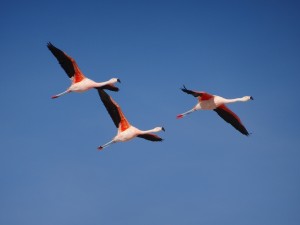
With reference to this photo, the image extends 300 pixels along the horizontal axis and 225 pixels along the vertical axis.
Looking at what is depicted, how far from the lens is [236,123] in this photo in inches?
1252

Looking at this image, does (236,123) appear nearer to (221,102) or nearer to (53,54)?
(221,102)

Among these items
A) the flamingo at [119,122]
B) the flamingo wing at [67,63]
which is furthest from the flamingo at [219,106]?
the flamingo wing at [67,63]

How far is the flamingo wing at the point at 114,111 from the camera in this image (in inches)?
1194

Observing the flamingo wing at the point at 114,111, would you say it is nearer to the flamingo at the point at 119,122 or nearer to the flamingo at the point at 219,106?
the flamingo at the point at 119,122

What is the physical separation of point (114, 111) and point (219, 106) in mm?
4666

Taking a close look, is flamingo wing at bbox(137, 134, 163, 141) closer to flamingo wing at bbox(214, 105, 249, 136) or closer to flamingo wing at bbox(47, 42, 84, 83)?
flamingo wing at bbox(214, 105, 249, 136)

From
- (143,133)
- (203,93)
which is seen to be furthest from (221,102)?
(143,133)

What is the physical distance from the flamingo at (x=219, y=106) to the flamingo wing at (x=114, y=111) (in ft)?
8.64

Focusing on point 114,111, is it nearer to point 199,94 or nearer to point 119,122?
point 119,122

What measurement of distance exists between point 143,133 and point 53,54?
5.08 metres

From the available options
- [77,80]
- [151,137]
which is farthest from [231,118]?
[77,80]

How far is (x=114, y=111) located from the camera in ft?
99.9

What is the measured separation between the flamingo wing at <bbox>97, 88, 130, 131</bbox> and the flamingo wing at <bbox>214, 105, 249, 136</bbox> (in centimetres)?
430

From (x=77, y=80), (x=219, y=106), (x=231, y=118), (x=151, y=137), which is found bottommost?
(x=231, y=118)
